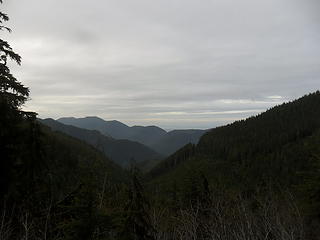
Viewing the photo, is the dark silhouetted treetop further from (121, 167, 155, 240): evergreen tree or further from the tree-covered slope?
the tree-covered slope

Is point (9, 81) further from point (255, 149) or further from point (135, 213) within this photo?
point (255, 149)

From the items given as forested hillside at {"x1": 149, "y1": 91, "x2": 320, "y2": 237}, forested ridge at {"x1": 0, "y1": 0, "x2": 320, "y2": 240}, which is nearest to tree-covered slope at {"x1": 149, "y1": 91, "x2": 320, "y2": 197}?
forested hillside at {"x1": 149, "y1": 91, "x2": 320, "y2": 237}

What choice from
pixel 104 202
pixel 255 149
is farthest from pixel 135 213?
pixel 255 149

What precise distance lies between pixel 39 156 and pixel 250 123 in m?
190

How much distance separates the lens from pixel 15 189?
8883 millimetres

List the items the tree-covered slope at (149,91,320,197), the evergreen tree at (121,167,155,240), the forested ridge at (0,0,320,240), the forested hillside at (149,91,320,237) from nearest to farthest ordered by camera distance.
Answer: the forested ridge at (0,0,320,240), the evergreen tree at (121,167,155,240), the forested hillside at (149,91,320,237), the tree-covered slope at (149,91,320,197)

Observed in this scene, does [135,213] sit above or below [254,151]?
above

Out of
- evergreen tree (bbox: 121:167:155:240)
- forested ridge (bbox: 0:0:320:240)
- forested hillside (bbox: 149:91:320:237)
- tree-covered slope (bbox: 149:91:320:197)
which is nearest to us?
forested ridge (bbox: 0:0:320:240)

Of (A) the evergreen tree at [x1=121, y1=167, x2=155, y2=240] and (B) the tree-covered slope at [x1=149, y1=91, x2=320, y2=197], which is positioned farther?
(B) the tree-covered slope at [x1=149, y1=91, x2=320, y2=197]

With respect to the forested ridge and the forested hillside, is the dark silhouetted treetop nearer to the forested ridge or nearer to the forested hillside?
the forested ridge

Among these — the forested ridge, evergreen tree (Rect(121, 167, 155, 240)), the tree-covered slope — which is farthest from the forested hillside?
evergreen tree (Rect(121, 167, 155, 240))

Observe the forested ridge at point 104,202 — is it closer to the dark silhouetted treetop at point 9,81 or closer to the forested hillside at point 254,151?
the dark silhouetted treetop at point 9,81

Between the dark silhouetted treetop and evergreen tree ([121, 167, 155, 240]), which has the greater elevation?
the dark silhouetted treetop

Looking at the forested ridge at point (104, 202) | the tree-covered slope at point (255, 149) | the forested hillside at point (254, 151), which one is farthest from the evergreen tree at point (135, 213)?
the tree-covered slope at point (255, 149)
